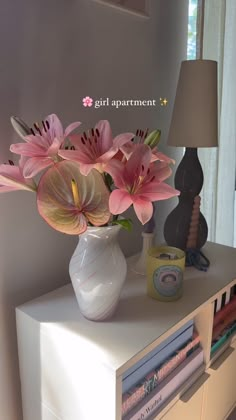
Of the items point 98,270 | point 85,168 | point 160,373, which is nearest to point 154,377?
point 160,373

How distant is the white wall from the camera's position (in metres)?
0.88

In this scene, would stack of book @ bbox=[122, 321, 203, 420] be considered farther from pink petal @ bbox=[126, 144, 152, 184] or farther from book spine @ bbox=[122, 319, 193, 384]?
pink petal @ bbox=[126, 144, 152, 184]

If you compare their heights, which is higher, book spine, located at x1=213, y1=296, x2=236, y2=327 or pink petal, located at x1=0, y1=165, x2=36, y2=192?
pink petal, located at x1=0, y1=165, x2=36, y2=192

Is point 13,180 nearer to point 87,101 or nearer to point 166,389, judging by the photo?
point 87,101

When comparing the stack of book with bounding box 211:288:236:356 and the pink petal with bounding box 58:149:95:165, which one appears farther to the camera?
the stack of book with bounding box 211:288:236:356

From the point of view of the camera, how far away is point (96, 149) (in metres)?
0.75

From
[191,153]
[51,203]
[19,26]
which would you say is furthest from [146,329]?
[19,26]

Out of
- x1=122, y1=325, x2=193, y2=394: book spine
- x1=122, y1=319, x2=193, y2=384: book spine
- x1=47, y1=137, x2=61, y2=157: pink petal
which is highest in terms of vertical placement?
x1=47, y1=137, x2=61, y2=157: pink petal

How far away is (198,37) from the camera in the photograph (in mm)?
1406

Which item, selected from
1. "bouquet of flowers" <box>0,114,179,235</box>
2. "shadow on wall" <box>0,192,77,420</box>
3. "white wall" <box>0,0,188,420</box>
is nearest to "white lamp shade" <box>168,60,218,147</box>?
"white wall" <box>0,0,188,420</box>

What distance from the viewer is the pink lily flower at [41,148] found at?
703 millimetres

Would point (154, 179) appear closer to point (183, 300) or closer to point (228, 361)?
point (183, 300)

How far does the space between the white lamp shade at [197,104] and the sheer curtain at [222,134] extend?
451mm

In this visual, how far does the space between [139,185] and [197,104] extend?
0.49 metres
